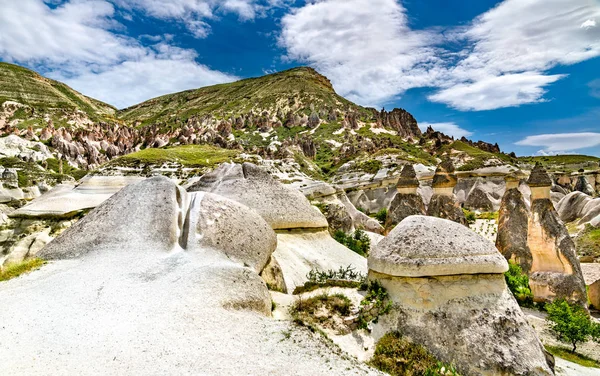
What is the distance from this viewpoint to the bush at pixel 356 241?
18.9m

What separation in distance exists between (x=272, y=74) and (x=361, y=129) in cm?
8456

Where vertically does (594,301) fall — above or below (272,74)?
below

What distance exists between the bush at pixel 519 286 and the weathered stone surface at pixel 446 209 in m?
4.38

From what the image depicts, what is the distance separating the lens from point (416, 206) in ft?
75.0

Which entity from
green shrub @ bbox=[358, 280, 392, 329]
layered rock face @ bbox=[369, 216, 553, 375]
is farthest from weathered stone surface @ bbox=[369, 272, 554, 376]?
green shrub @ bbox=[358, 280, 392, 329]

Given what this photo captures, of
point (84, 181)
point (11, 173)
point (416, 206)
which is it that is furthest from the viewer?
point (11, 173)

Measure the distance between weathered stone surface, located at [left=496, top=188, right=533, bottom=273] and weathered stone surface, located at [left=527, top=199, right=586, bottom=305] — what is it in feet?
1.15

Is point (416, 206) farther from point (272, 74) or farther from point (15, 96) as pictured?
point (272, 74)

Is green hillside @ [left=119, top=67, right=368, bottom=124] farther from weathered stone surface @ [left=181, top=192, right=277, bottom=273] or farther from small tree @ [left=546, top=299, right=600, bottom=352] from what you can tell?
weathered stone surface @ [left=181, top=192, right=277, bottom=273]

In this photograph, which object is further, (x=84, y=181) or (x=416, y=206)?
(x=416, y=206)

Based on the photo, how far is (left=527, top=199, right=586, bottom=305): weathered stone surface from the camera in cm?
1580

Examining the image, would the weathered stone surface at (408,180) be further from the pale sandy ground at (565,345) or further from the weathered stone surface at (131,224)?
the weathered stone surface at (131,224)

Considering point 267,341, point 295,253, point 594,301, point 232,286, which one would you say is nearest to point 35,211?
point 295,253

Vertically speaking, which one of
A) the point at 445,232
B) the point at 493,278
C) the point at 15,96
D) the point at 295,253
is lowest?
the point at 295,253
